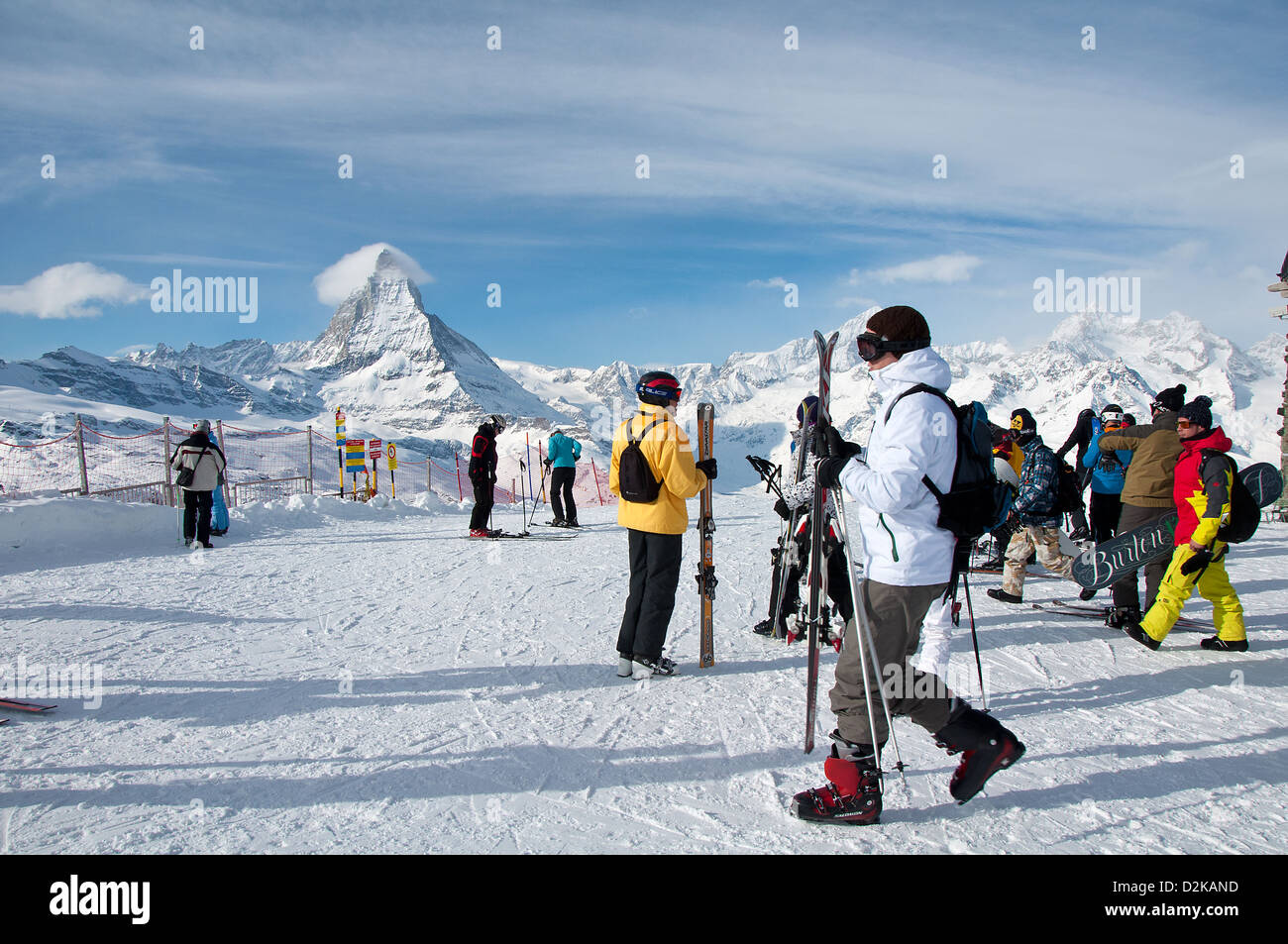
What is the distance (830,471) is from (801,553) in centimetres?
259

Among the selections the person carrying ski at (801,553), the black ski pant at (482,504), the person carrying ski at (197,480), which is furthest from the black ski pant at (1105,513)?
the person carrying ski at (197,480)

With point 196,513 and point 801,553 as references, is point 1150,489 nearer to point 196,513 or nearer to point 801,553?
point 801,553

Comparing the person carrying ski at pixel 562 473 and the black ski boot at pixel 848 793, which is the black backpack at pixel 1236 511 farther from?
the person carrying ski at pixel 562 473

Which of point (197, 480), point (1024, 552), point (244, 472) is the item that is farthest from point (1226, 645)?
point (244, 472)

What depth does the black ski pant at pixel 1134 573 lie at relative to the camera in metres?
5.72

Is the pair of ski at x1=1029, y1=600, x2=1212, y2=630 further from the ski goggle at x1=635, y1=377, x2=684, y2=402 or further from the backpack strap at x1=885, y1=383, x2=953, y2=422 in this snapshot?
the backpack strap at x1=885, y1=383, x2=953, y2=422

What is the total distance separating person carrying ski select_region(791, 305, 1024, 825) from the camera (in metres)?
2.72

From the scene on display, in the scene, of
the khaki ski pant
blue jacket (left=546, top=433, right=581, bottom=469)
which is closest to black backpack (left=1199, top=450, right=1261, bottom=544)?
the khaki ski pant

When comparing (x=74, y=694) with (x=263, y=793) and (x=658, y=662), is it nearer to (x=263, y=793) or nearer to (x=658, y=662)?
(x=263, y=793)

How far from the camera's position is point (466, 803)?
3096mm

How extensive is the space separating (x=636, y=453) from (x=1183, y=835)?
3.15 meters

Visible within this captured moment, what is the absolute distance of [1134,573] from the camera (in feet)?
19.6

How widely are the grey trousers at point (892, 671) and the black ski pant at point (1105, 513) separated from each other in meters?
6.71

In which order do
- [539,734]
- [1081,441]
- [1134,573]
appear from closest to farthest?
[539,734], [1134,573], [1081,441]
